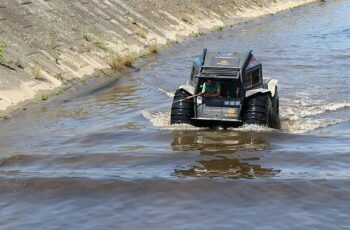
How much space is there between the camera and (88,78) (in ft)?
75.5

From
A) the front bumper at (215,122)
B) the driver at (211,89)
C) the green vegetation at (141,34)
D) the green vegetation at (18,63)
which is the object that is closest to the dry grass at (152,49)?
the green vegetation at (141,34)

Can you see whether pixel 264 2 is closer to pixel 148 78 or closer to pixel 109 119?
pixel 148 78

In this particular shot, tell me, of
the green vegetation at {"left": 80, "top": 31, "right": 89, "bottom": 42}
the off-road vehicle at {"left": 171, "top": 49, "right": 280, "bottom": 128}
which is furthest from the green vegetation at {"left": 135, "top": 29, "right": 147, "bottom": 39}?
the off-road vehicle at {"left": 171, "top": 49, "right": 280, "bottom": 128}

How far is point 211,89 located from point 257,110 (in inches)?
51.7

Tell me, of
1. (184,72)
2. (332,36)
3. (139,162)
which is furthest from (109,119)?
(332,36)

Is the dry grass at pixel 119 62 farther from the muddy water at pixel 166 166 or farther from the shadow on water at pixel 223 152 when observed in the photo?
the shadow on water at pixel 223 152

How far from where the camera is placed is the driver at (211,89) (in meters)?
15.4

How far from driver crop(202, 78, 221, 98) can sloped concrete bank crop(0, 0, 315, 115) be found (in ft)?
21.0

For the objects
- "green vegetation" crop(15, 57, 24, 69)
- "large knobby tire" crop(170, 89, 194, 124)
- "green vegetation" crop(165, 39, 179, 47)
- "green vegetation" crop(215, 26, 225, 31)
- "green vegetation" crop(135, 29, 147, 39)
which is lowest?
"large knobby tire" crop(170, 89, 194, 124)

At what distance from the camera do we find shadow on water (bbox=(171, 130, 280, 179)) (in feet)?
41.4

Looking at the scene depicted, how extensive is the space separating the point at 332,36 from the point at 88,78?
50.9 ft

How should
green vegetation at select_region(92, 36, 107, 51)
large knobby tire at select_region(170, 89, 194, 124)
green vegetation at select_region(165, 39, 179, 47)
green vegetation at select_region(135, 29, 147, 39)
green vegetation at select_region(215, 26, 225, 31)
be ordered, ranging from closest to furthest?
large knobby tire at select_region(170, 89, 194, 124) → green vegetation at select_region(92, 36, 107, 51) → green vegetation at select_region(135, 29, 147, 39) → green vegetation at select_region(165, 39, 179, 47) → green vegetation at select_region(215, 26, 225, 31)

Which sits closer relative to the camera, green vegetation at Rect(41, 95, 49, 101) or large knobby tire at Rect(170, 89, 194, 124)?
large knobby tire at Rect(170, 89, 194, 124)

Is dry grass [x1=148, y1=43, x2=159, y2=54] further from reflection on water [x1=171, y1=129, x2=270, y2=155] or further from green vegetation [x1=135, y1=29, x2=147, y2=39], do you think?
reflection on water [x1=171, y1=129, x2=270, y2=155]
